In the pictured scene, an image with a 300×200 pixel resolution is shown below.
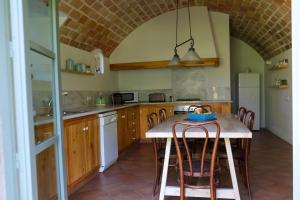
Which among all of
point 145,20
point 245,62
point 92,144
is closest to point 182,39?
point 145,20

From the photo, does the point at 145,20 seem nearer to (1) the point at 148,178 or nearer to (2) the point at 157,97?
(2) the point at 157,97

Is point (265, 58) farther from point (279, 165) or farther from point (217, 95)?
point (279, 165)

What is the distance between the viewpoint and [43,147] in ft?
5.42

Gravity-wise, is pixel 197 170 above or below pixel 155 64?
below

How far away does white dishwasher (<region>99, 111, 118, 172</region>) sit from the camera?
150 inches

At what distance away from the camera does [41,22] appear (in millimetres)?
1774

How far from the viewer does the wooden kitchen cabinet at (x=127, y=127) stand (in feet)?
15.9

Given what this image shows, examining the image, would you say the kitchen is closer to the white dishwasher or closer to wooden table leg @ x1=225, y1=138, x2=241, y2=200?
the white dishwasher

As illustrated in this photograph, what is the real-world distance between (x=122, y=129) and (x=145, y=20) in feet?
9.20

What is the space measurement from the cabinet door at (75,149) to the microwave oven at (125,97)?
9.34 feet

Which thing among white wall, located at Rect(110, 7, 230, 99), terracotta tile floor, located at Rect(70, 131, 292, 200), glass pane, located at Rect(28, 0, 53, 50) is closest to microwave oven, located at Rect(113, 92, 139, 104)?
white wall, located at Rect(110, 7, 230, 99)

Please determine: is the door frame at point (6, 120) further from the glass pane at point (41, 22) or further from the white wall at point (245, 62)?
the white wall at point (245, 62)

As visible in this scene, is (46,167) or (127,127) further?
(127,127)
